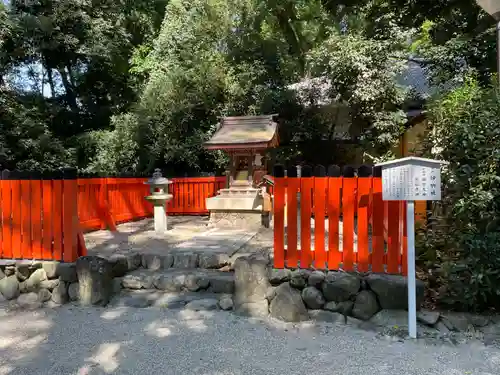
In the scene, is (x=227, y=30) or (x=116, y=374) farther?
(x=227, y=30)

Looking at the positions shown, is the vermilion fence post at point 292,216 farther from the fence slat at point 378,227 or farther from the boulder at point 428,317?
the boulder at point 428,317

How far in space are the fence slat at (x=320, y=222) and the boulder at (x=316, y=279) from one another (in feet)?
0.36

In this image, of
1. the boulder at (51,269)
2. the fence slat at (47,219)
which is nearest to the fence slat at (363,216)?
the boulder at (51,269)

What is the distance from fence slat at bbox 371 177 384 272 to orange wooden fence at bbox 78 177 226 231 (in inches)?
212

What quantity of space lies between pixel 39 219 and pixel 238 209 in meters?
4.19

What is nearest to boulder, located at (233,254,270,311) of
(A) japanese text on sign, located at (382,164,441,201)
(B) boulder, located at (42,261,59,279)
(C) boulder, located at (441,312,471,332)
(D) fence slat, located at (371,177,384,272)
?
(D) fence slat, located at (371,177,384,272)

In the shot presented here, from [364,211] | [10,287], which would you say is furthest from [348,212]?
[10,287]

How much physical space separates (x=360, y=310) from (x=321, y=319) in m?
0.38

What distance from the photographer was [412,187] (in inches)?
133

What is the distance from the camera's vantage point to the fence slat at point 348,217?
3.84m

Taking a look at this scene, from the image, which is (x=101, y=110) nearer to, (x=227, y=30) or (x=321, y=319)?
(x=227, y=30)

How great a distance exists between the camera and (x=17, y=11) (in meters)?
12.3

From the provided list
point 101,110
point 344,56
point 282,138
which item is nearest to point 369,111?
point 344,56

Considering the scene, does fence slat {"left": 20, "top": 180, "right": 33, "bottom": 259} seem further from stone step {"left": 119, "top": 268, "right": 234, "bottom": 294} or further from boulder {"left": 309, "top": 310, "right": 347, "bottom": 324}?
boulder {"left": 309, "top": 310, "right": 347, "bottom": 324}
